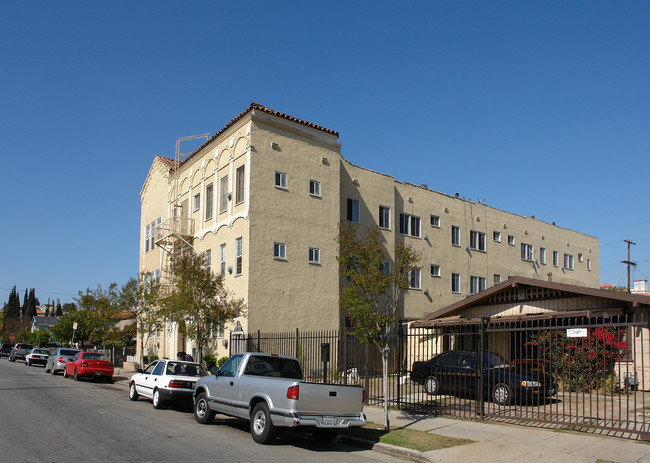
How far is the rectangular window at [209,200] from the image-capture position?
3009cm

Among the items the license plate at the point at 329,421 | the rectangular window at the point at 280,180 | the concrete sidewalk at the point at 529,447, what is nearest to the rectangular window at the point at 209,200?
the rectangular window at the point at 280,180

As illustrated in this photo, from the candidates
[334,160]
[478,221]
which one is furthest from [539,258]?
[334,160]

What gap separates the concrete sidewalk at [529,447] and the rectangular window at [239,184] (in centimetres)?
1625

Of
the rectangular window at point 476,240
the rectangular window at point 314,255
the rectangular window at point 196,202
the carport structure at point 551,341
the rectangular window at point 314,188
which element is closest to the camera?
the carport structure at point 551,341

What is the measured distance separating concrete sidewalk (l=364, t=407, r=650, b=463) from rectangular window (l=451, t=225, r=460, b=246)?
79.7 feet

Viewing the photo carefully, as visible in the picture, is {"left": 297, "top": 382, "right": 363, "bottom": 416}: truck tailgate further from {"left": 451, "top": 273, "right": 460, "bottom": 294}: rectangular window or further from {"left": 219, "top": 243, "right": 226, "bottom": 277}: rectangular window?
{"left": 451, "top": 273, "right": 460, "bottom": 294}: rectangular window

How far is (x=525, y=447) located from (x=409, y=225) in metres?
23.8

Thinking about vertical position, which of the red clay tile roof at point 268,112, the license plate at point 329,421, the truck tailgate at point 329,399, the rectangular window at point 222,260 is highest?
the red clay tile roof at point 268,112

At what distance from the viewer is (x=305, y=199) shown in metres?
27.7

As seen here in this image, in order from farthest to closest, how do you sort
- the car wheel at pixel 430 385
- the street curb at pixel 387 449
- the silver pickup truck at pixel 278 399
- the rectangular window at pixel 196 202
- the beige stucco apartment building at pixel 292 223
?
the rectangular window at pixel 196 202, the beige stucco apartment building at pixel 292 223, the car wheel at pixel 430 385, the silver pickup truck at pixel 278 399, the street curb at pixel 387 449

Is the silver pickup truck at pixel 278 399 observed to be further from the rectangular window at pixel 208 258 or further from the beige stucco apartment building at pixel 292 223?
the rectangular window at pixel 208 258

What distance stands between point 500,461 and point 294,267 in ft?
58.1

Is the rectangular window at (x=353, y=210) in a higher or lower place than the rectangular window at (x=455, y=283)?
higher

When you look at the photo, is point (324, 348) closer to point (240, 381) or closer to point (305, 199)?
point (240, 381)
